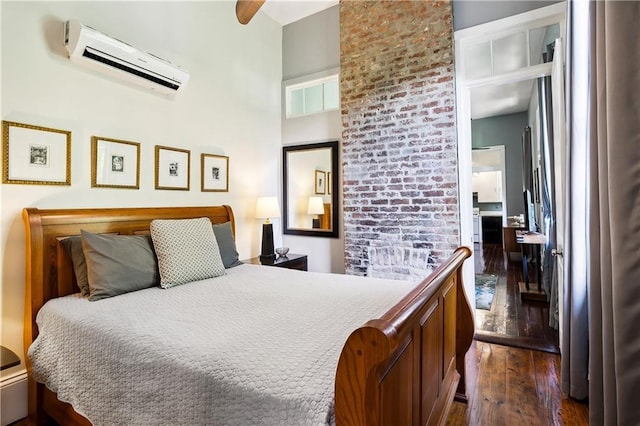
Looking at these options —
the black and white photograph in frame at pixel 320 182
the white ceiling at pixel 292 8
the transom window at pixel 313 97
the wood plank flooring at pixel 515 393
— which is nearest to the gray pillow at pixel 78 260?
the wood plank flooring at pixel 515 393

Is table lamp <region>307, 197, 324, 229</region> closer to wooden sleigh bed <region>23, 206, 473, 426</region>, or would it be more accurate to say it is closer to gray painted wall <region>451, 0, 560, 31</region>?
wooden sleigh bed <region>23, 206, 473, 426</region>

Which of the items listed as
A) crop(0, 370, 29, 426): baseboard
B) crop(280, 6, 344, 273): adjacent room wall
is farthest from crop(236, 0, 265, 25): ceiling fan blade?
crop(0, 370, 29, 426): baseboard

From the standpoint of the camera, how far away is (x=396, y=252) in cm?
341

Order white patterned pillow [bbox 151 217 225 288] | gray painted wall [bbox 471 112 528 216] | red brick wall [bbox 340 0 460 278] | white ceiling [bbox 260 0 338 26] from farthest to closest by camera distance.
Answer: gray painted wall [bbox 471 112 528 216] → white ceiling [bbox 260 0 338 26] → red brick wall [bbox 340 0 460 278] → white patterned pillow [bbox 151 217 225 288]

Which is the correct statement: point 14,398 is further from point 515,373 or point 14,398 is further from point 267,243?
point 515,373

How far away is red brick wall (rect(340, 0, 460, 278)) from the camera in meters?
3.15

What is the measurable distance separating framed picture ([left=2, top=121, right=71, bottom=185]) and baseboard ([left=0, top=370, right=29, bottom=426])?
47.9 inches

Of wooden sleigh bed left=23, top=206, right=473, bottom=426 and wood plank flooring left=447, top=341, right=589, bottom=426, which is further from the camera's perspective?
wood plank flooring left=447, top=341, right=589, bottom=426

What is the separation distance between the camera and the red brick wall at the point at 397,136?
3148 mm

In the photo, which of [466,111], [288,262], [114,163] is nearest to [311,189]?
[288,262]

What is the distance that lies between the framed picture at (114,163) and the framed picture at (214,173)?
66cm

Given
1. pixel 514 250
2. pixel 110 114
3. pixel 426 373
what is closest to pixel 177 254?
pixel 110 114

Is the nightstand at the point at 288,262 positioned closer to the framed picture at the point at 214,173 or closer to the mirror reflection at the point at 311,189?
the mirror reflection at the point at 311,189

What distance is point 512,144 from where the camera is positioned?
6.97 meters
